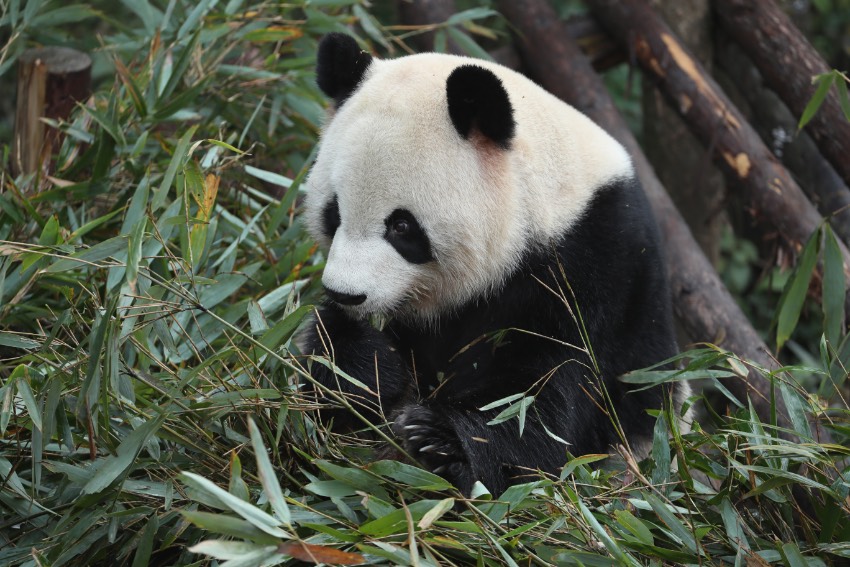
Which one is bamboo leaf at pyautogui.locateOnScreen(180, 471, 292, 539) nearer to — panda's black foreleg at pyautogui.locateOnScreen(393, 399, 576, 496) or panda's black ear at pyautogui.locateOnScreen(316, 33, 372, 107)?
panda's black foreleg at pyautogui.locateOnScreen(393, 399, 576, 496)

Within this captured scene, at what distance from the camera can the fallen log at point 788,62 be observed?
3611 millimetres

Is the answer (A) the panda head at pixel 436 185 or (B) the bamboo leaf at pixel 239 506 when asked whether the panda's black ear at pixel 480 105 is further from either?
(B) the bamboo leaf at pixel 239 506

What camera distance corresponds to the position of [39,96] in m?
3.44

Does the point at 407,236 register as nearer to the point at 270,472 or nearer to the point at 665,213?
the point at 270,472

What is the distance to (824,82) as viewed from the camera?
7.99ft

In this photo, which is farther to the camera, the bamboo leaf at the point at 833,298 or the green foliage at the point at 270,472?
the bamboo leaf at the point at 833,298

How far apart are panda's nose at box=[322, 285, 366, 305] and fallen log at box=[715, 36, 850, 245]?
258 centimetres

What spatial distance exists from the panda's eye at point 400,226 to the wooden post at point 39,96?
176cm

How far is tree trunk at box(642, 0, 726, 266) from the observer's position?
4508mm

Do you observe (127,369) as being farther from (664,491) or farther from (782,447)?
(782,447)

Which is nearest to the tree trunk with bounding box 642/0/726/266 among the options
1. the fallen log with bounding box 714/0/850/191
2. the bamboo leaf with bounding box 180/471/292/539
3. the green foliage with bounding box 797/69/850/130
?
the fallen log with bounding box 714/0/850/191

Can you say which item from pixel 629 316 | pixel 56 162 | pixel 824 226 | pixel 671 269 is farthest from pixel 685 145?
pixel 56 162

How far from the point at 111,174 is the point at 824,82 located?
84.1 inches

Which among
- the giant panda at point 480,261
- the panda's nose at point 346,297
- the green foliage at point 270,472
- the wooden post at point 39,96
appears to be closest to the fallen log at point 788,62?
the green foliage at point 270,472
